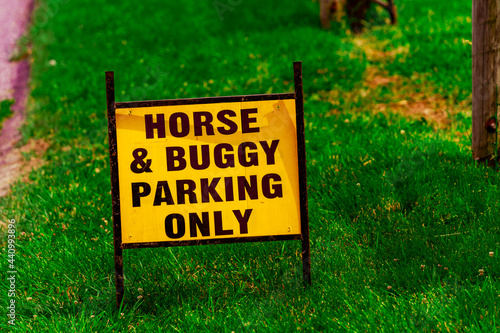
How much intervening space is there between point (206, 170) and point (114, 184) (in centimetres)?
51

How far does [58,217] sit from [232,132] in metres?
1.90

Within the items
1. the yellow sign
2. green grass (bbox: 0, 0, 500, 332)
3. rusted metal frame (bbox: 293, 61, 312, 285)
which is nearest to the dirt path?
green grass (bbox: 0, 0, 500, 332)

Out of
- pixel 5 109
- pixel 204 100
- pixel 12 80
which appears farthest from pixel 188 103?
pixel 12 80

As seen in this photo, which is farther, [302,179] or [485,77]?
[485,77]

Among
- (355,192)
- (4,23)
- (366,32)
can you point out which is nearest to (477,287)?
(355,192)

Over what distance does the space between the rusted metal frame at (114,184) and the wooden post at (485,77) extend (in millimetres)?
2701

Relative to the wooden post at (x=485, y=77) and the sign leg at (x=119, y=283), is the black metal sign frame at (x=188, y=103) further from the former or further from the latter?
the wooden post at (x=485, y=77)

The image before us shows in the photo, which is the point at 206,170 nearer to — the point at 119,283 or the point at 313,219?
the point at 119,283

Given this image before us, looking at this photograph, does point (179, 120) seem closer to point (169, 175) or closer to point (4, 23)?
point (169, 175)

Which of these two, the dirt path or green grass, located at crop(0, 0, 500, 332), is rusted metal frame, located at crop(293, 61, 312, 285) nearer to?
green grass, located at crop(0, 0, 500, 332)

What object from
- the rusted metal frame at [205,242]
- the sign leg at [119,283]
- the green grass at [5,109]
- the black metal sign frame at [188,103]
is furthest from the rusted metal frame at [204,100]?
the green grass at [5,109]

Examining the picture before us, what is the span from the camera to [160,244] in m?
3.03

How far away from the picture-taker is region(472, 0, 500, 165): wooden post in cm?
402

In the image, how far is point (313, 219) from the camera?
3.81m
